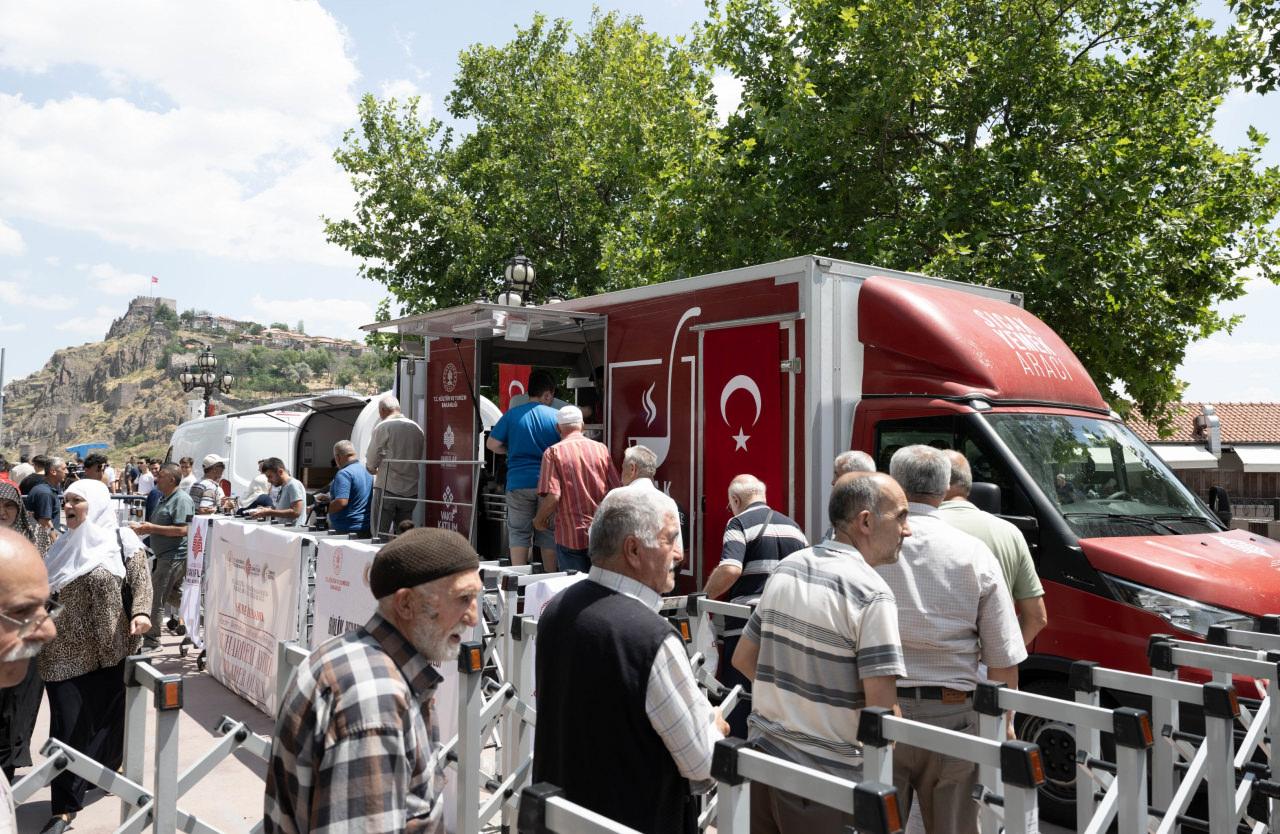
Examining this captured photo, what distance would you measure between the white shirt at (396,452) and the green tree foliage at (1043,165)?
294 inches

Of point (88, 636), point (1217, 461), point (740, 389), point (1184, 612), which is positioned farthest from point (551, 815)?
point (1217, 461)

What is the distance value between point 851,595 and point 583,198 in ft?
75.9

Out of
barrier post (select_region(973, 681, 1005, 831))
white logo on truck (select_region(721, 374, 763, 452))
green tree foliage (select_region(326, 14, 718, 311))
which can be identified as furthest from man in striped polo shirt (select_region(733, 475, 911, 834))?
green tree foliage (select_region(326, 14, 718, 311))

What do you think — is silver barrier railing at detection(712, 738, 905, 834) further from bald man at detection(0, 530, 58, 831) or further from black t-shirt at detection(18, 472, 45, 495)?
black t-shirt at detection(18, 472, 45, 495)

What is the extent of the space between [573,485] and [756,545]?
6.96ft

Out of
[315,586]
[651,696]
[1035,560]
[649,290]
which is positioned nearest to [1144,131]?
[649,290]

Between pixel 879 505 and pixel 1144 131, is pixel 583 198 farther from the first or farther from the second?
pixel 879 505

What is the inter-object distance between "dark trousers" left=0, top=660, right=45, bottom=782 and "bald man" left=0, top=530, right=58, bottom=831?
487cm

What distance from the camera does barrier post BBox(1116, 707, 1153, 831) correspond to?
288cm

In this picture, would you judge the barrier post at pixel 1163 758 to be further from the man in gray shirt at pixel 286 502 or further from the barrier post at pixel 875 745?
the man in gray shirt at pixel 286 502

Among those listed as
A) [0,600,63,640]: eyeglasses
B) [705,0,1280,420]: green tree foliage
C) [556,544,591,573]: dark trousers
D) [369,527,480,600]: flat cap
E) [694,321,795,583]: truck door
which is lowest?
[556,544,591,573]: dark trousers

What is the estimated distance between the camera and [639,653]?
262 centimetres

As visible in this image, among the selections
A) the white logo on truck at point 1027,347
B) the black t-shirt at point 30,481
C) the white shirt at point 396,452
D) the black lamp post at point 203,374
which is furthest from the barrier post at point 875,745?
the black lamp post at point 203,374

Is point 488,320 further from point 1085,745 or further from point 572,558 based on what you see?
point 1085,745
